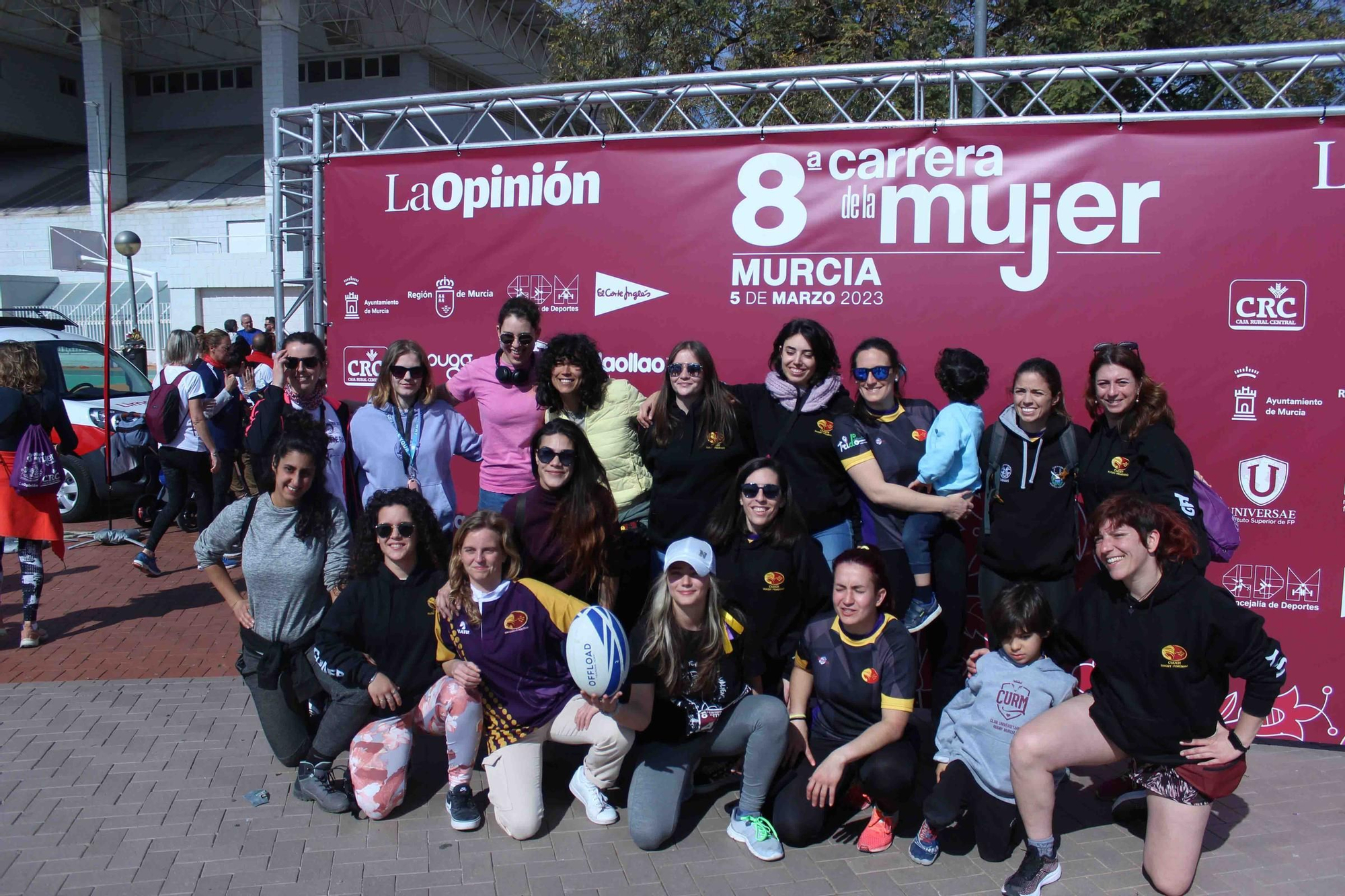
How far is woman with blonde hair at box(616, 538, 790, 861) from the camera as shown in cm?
386

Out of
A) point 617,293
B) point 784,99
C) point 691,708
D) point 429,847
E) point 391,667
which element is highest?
point 784,99

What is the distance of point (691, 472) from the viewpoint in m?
4.47

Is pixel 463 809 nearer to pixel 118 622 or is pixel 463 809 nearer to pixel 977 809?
pixel 977 809

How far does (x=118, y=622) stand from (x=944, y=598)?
18.1 ft

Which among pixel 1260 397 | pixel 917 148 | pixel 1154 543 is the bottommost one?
pixel 1154 543

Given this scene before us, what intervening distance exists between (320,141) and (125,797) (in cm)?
428

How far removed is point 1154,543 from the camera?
352cm

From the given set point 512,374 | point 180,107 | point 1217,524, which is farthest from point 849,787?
point 180,107

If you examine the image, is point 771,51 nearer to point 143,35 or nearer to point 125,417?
point 125,417

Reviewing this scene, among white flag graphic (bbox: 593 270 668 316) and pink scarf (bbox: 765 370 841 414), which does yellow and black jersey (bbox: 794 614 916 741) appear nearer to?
pink scarf (bbox: 765 370 841 414)

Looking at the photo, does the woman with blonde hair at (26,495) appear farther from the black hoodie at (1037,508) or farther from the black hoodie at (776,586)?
the black hoodie at (1037,508)

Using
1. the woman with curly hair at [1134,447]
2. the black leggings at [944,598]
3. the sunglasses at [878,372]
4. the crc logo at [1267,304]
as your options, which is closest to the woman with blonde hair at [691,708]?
the black leggings at [944,598]

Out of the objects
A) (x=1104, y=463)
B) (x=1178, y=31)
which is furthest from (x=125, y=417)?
(x=1178, y=31)

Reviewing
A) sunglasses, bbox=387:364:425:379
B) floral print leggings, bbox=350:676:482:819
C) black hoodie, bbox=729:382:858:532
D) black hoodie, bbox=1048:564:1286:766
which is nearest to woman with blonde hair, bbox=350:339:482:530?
sunglasses, bbox=387:364:425:379
